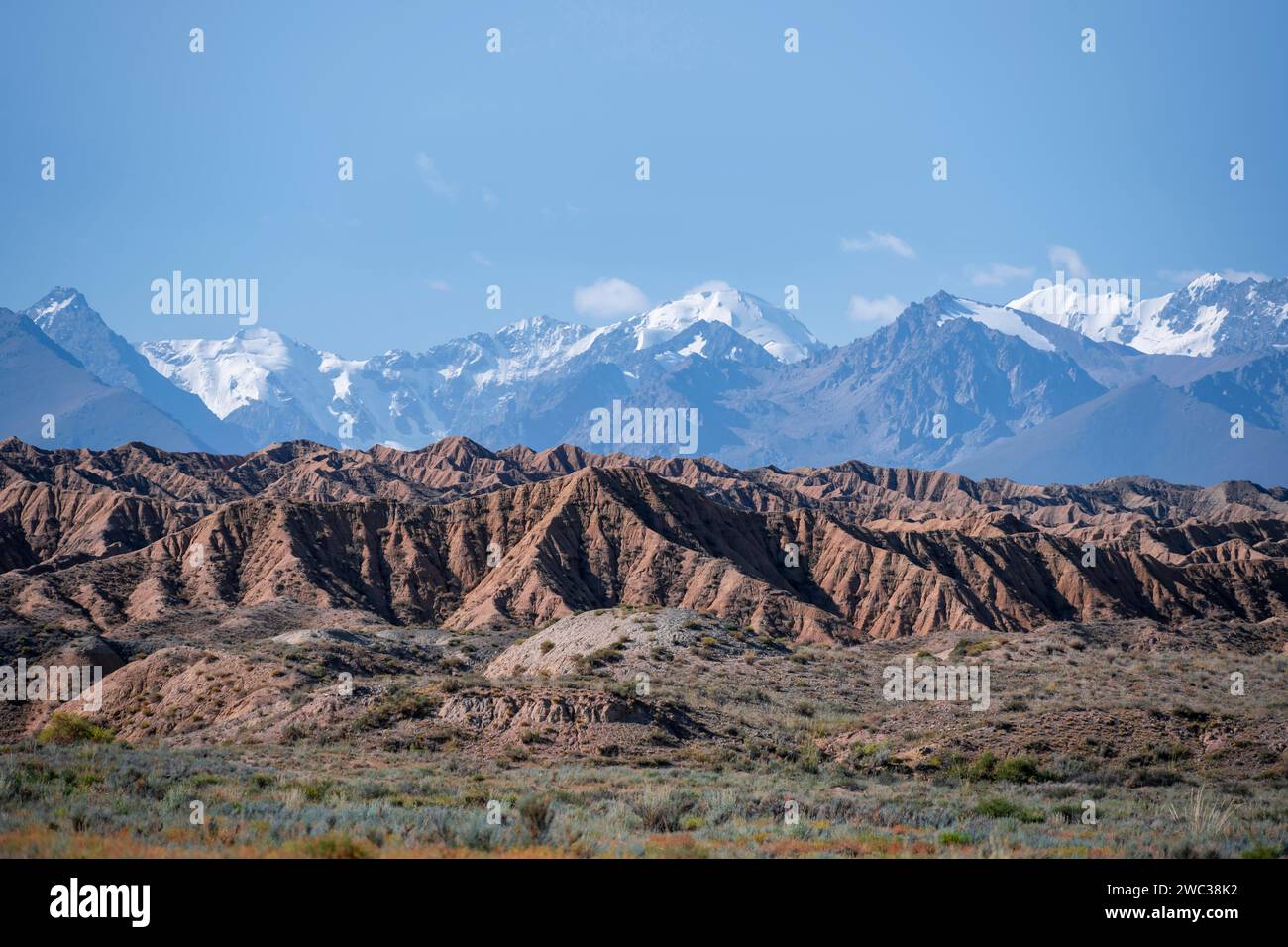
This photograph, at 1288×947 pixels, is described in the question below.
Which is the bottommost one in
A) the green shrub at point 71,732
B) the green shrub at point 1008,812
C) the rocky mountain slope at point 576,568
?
the green shrub at point 71,732

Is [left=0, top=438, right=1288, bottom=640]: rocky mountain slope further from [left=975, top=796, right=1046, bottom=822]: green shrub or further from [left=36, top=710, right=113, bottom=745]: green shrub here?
[left=975, top=796, right=1046, bottom=822]: green shrub

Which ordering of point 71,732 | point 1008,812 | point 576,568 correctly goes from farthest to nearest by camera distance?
point 576,568 < point 71,732 < point 1008,812

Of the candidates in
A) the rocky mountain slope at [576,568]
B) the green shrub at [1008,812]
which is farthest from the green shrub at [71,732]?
the rocky mountain slope at [576,568]

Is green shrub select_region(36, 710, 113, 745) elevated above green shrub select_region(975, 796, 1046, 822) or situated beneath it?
situated beneath

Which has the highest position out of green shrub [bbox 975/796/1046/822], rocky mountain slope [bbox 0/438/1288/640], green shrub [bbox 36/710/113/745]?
rocky mountain slope [bbox 0/438/1288/640]

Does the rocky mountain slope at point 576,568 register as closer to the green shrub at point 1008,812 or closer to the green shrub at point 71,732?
the green shrub at point 71,732

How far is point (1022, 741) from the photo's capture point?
3609 centimetres

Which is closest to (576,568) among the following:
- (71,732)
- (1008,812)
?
(71,732)

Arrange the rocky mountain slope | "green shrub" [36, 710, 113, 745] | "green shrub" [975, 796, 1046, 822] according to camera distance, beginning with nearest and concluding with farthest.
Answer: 1. "green shrub" [975, 796, 1046, 822]
2. "green shrub" [36, 710, 113, 745]
3. the rocky mountain slope

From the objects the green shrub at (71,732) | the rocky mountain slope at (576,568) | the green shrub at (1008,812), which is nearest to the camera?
the green shrub at (1008,812)

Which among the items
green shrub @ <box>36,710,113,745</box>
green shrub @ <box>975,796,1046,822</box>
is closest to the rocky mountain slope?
green shrub @ <box>36,710,113,745</box>

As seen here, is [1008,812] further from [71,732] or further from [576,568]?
[576,568]
